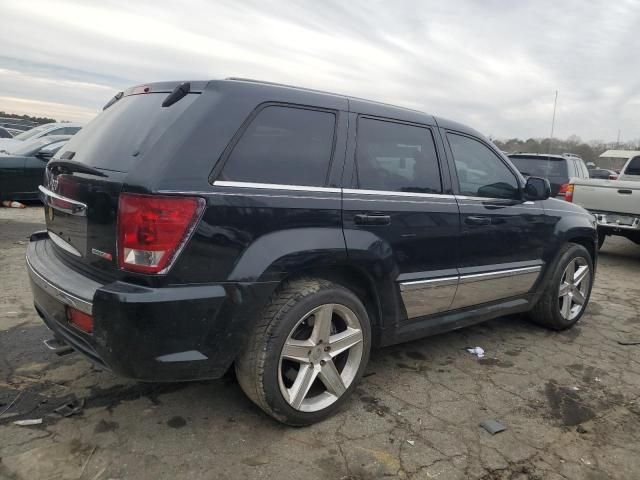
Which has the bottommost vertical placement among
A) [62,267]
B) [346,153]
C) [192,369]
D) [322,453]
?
[322,453]

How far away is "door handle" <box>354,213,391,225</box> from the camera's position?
2852mm

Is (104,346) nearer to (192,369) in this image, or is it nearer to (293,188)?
(192,369)

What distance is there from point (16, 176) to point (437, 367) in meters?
8.68

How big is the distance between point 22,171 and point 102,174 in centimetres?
805

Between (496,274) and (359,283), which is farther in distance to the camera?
(496,274)

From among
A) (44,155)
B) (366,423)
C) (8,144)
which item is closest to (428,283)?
(366,423)

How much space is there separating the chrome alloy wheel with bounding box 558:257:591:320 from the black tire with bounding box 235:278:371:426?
9.40ft

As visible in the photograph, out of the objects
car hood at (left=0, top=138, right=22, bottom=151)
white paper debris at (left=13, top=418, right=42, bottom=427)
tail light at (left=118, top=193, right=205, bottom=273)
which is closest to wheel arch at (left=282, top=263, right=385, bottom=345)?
tail light at (left=118, top=193, right=205, bottom=273)

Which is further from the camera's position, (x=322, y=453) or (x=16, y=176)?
(x=16, y=176)

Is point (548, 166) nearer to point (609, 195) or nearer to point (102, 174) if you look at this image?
point (609, 195)

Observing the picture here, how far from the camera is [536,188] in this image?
4.11 meters

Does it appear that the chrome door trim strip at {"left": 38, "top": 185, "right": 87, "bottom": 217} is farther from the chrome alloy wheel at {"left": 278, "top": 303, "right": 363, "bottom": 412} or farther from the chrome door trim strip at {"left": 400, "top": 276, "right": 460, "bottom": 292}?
the chrome door trim strip at {"left": 400, "top": 276, "right": 460, "bottom": 292}

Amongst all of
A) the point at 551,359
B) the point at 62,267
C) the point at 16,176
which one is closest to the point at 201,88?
the point at 62,267

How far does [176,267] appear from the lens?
7.45 ft
